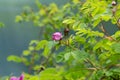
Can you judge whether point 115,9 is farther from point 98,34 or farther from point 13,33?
point 13,33

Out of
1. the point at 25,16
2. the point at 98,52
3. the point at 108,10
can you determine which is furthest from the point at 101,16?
the point at 25,16

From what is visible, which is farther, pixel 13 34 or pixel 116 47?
pixel 13 34

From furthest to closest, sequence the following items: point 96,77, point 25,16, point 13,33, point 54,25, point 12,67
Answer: point 13,33 → point 12,67 → point 25,16 → point 54,25 → point 96,77

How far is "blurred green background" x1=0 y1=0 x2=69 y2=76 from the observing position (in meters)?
4.36

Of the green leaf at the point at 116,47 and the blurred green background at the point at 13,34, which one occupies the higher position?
the blurred green background at the point at 13,34

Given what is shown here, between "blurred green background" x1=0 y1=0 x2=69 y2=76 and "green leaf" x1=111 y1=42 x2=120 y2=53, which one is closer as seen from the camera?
"green leaf" x1=111 y1=42 x2=120 y2=53

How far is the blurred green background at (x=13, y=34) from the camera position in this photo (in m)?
4.36

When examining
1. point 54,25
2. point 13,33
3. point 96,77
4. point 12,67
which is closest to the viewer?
point 96,77

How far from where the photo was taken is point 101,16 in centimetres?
116

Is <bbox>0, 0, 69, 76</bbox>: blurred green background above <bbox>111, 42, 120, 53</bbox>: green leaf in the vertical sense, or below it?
above

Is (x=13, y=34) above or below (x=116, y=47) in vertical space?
above

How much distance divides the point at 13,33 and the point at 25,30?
190 mm

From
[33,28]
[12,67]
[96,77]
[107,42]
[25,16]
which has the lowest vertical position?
[96,77]

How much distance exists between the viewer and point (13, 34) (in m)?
4.73
